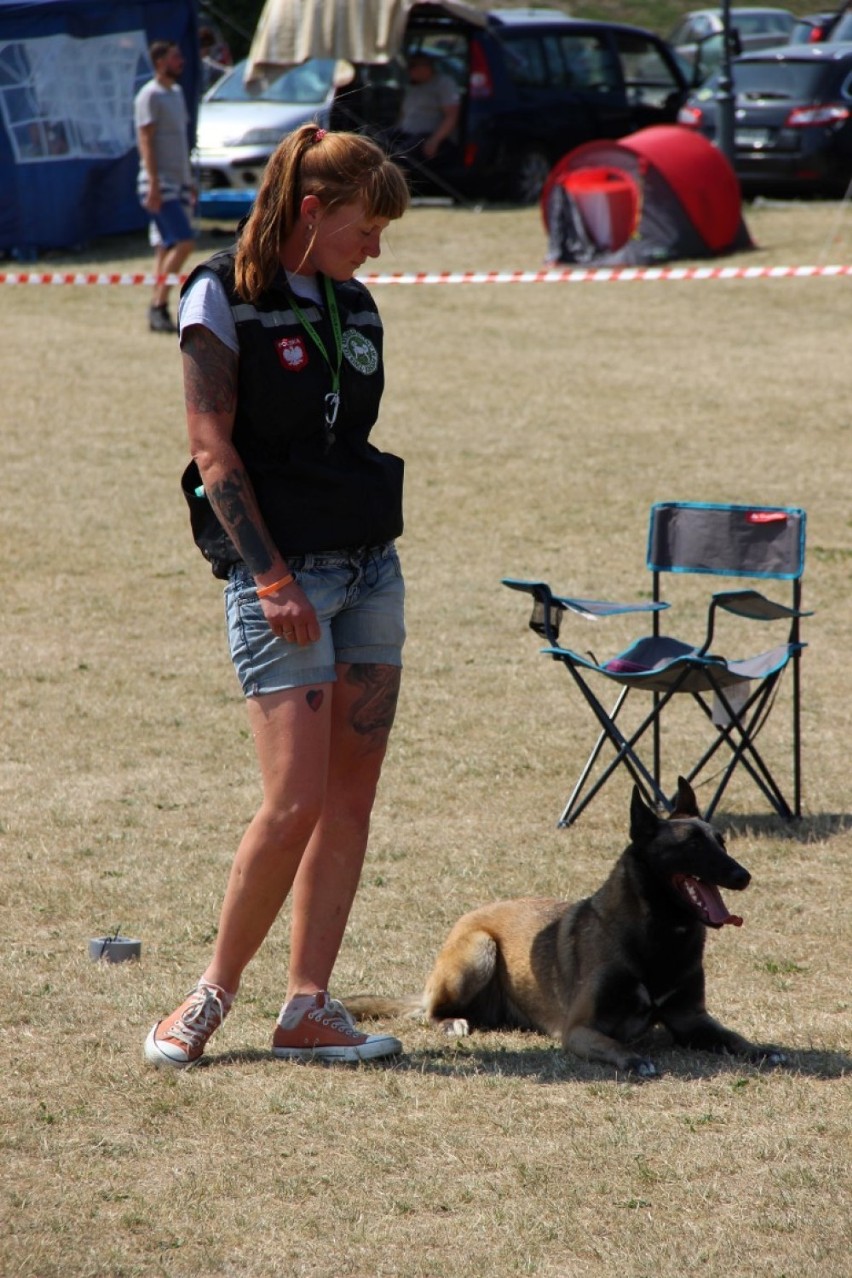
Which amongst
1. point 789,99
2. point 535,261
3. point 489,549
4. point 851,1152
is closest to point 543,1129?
point 851,1152

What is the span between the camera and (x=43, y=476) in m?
10.9

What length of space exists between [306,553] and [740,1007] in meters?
1.75

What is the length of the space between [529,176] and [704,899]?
58.4 feet

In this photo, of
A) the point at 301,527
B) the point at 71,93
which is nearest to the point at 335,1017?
the point at 301,527

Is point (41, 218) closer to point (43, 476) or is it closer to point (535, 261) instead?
point (535, 261)

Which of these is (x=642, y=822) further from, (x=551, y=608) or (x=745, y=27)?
(x=745, y=27)

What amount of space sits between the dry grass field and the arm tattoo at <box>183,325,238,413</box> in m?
1.52

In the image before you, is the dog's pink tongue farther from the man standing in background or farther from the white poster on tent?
the white poster on tent

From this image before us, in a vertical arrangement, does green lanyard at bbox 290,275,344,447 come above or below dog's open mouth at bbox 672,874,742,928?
above

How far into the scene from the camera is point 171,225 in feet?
47.1

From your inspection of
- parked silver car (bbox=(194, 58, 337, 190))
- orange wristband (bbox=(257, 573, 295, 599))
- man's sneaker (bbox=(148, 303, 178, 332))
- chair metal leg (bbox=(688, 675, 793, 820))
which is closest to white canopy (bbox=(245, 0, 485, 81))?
parked silver car (bbox=(194, 58, 337, 190))

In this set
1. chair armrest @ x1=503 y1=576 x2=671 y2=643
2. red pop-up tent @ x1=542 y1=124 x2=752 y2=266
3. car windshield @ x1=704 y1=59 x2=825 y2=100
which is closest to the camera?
chair armrest @ x1=503 y1=576 x2=671 y2=643

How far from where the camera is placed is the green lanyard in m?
3.68

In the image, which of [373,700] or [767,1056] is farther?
[767,1056]
